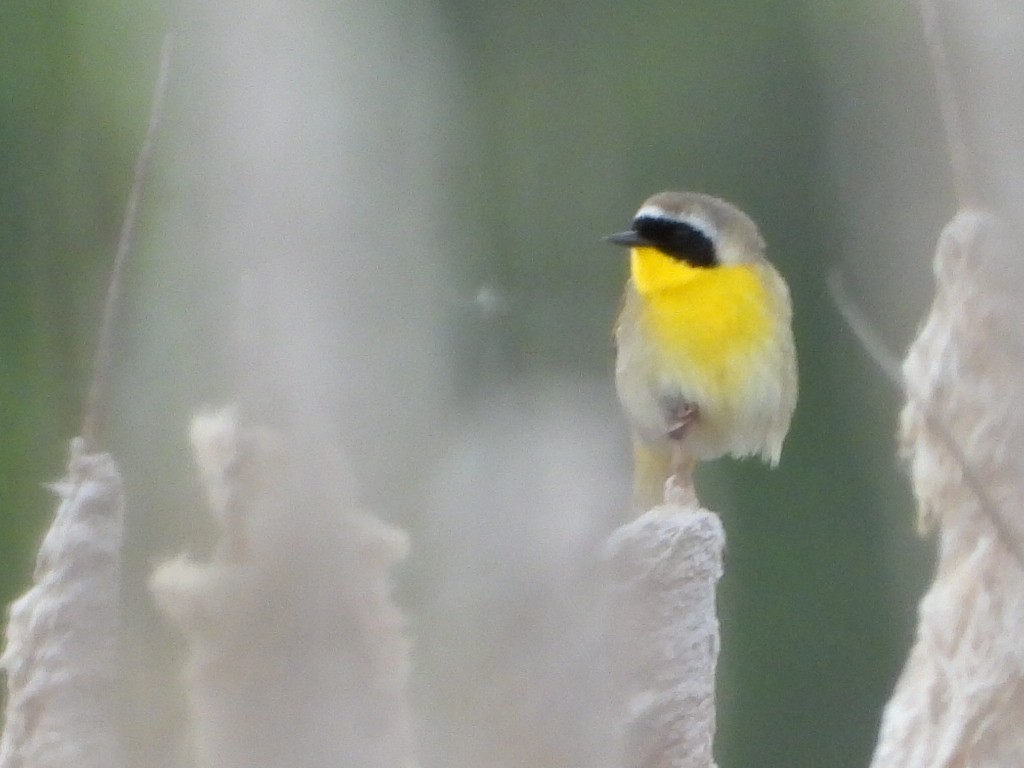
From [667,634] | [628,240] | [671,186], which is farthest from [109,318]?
[671,186]

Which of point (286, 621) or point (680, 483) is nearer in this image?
point (286, 621)

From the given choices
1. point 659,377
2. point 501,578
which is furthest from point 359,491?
point 659,377

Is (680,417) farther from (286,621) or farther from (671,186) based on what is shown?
(286,621)

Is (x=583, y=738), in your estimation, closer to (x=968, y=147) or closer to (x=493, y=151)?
(x=968, y=147)

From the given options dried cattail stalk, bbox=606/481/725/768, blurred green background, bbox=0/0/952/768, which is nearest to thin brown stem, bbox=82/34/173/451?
dried cattail stalk, bbox=606/481/725/768

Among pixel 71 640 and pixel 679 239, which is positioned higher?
pixel 679 239

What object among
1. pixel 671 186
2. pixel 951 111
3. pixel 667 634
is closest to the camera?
pixel 667 634

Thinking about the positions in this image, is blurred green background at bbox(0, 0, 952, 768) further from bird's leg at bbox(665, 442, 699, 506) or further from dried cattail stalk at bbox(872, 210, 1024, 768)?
dried cattail stalk at bbox(872, 210, 1024, 768)
